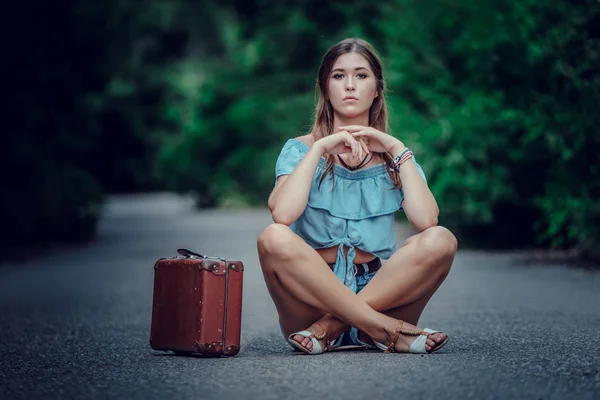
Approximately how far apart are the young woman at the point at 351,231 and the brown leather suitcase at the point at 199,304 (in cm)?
21

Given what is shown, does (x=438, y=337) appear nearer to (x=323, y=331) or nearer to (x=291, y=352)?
(x=323, y=331)

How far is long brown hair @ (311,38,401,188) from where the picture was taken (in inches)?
226

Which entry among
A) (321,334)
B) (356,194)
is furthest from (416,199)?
(321,334)

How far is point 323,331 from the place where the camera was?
5.40 metres

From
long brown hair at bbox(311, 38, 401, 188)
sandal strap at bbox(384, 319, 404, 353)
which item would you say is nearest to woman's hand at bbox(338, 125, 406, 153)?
long brown hair at bbox(311, 38, 401, 188)

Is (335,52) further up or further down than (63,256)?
further up

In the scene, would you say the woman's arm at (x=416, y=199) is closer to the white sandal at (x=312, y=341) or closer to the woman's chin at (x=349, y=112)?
the woman's chin at (x=349, y=112)

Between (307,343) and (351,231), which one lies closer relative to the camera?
(307,343)

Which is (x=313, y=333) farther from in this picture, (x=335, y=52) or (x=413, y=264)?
(x=335, y=52)

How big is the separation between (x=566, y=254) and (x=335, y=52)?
832 centimetres

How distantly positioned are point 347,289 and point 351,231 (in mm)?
383

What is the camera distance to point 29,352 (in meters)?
5.92

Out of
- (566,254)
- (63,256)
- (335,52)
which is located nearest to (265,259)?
(335,52)

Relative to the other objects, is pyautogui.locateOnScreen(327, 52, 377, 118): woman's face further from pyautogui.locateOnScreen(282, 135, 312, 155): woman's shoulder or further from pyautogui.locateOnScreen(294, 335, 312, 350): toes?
pyautogui.locateOnScreen(294, 335, 312, 350): toes
